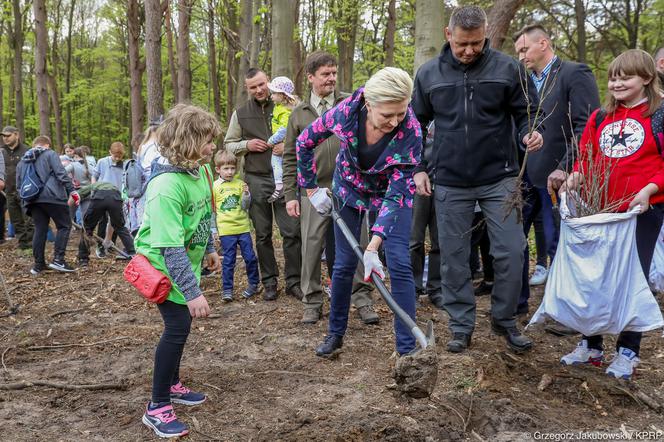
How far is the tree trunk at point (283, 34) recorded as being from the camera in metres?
7.95

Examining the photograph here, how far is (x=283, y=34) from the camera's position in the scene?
813 cm

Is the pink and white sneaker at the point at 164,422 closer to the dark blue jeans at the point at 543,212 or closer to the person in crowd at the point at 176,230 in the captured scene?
the person in crowd at the point at 176,230

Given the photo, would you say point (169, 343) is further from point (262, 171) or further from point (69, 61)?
point (69, 61)

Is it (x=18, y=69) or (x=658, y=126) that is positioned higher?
(x=18, y=69)

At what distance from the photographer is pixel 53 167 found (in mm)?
7773

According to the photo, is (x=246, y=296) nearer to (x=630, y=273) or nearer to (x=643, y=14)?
(x=630, y=273)

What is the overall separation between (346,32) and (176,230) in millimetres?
14135

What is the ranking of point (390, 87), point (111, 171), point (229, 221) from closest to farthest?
point (390, 87)
point (229, 221)
point (111, 171)

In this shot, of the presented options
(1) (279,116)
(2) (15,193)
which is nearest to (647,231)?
(1) (279,116)

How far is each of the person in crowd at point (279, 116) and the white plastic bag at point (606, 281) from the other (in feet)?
9.47

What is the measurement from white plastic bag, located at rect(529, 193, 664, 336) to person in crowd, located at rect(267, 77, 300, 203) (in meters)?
2.88

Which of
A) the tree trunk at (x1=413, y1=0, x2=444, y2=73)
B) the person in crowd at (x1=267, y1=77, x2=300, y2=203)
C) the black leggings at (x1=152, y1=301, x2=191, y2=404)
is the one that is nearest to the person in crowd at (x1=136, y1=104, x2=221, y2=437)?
the black leggings at (x1=152, y1=301, x2=191, y2=404)

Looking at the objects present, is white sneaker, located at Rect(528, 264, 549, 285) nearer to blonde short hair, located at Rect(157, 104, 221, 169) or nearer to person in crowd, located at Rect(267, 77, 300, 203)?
person in crowd, located at Rect(267, 77, 300, 203)

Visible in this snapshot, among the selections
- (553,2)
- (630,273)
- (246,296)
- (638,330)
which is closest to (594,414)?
(638,330)
